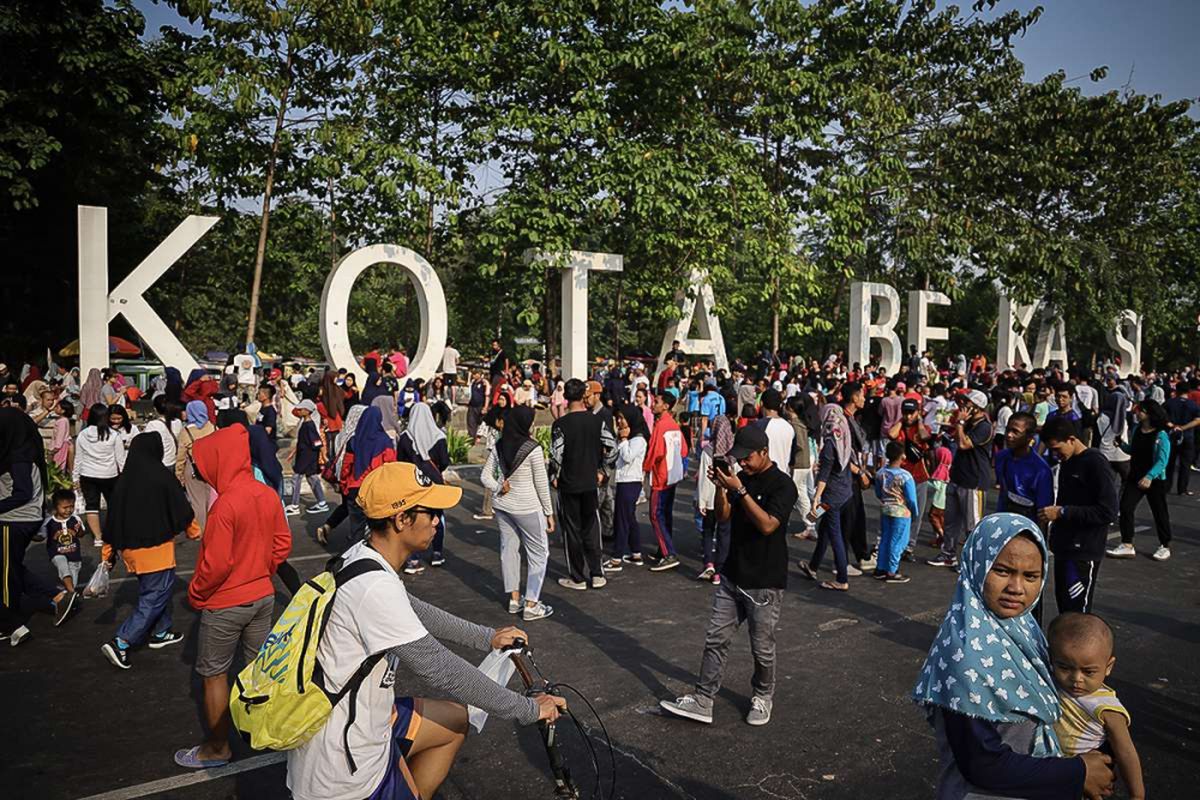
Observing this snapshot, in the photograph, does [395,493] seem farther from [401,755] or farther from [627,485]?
[627,485]

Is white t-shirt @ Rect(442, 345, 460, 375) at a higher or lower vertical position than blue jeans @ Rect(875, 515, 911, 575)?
higher

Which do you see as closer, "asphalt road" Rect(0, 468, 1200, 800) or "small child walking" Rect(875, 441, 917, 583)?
"asphalt road" Rect(0, 468, 1200, 800)

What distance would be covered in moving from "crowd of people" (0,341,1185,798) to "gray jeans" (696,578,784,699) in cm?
1

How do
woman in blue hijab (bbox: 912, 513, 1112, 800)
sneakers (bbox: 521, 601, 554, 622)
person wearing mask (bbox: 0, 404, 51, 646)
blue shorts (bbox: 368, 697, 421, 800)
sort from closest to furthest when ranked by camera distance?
woman in blue hijab (bbox: 912, 513, 1112, 800) → blue shorts (bbox: 368, 697, 421, 800) → person wearing mask (bbox: 0, 404, 51, 646) → sneakers (bbox: 521, 601, 554, 622)

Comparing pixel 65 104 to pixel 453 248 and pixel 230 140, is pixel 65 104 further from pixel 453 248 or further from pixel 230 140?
pixel 453 248

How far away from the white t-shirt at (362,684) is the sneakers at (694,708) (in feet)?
8.58

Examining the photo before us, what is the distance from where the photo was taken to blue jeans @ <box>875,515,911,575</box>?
8.16 metres

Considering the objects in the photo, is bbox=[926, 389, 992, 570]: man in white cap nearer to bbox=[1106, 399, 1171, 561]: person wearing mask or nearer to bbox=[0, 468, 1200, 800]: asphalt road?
bbox=[0, 468, 1200, 800]: asphalt road

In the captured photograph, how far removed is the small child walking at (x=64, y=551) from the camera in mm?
6836

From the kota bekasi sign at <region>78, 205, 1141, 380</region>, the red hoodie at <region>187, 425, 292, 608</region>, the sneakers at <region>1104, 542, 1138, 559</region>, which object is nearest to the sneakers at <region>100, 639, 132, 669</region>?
the red hoodie at <region>187, 425, 292, 608</region>

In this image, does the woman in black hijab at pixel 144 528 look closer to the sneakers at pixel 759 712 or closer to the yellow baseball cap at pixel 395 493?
the yellow baseball cap at pixel 395 493

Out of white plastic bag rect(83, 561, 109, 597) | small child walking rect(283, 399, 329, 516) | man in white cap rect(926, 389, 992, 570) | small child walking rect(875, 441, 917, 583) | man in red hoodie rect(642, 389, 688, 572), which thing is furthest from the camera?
small child walking rect(283, 399, 329, 516)

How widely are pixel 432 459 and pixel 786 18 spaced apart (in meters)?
17.6

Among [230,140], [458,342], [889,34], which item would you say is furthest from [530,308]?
[458,342]
